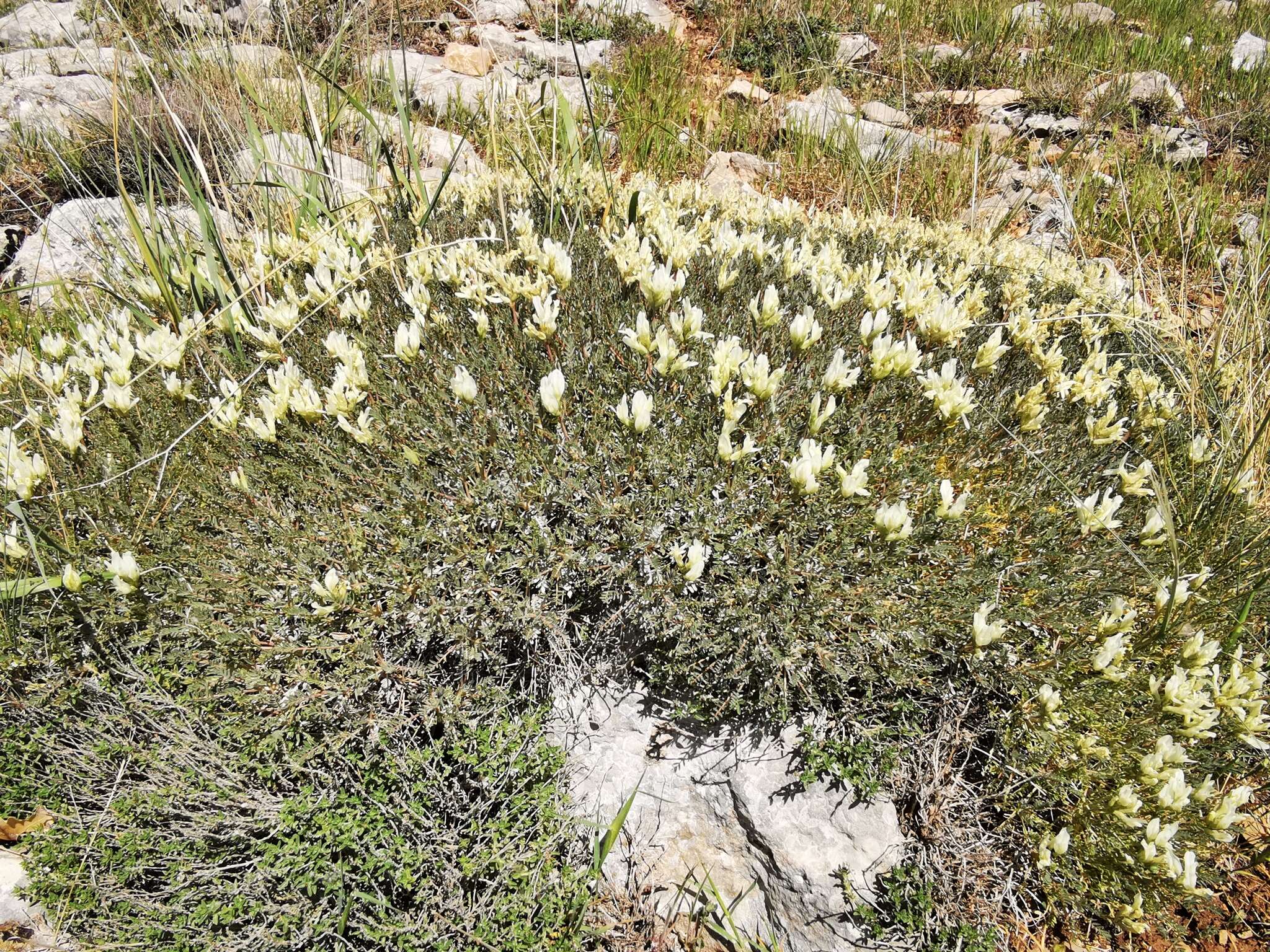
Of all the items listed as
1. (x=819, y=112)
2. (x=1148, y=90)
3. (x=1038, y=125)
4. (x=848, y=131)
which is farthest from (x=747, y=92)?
(x=1148, y=90)

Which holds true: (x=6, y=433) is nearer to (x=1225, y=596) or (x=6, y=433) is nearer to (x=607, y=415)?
(x=607, y=415)

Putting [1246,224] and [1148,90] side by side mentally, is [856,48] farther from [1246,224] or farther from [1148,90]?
[1246,224]

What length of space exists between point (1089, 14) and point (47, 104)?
12447 mm

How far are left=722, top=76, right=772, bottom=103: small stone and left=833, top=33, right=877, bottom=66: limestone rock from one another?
1.25 meters

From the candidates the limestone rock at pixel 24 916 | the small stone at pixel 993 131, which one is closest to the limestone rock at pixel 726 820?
the limestone rock at pixel 24 916

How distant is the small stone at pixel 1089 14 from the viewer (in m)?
8.88

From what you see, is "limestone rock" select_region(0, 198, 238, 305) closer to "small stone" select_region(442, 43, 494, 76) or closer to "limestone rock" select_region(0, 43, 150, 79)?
"limestone rock" select_region(0, 43, 150, 79)

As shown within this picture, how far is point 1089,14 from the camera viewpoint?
928 cm

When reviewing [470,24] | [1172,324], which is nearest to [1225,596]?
[1172,324]

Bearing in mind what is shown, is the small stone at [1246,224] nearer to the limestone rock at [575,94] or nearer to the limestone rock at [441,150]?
the limestone rock at [575,94]

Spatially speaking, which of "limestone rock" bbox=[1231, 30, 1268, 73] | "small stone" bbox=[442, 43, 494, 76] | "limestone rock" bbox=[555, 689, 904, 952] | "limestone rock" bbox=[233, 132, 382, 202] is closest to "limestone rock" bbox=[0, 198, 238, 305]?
"limestone rock" bbox=[233, 132, 382, 202]

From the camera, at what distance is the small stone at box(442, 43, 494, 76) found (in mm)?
7662

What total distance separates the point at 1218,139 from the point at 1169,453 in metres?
6.35

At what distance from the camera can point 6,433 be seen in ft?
7.18
